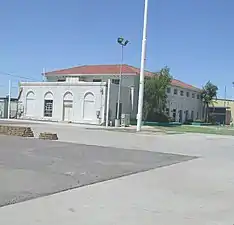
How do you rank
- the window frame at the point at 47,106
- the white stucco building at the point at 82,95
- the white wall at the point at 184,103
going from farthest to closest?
the white wall at the point at 184,103 < the window frame at the point at 47,106 < the white stucco building at the point at 82,95

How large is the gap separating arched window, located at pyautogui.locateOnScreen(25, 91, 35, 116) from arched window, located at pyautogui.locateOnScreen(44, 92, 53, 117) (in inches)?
91.9

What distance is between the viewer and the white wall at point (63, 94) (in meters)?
56.9

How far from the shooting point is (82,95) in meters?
58.7

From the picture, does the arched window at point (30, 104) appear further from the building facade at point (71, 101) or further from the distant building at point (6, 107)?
the distant building at point (6, 107)

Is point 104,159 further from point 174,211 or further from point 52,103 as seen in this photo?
point 52,103

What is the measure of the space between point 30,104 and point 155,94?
61.4 feet

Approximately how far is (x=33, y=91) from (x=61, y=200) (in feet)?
187

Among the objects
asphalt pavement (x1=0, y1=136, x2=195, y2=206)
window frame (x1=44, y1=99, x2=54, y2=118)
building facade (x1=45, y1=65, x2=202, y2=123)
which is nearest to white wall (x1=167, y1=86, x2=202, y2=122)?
building facade (x1=45, y1=65, x2=202, y2=123)

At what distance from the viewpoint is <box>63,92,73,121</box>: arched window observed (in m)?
59.7

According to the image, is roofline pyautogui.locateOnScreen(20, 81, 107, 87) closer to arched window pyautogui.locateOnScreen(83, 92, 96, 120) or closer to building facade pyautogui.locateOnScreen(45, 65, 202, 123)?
arched window pyautogui.locateOnScreen(83, 92, 96, 120)

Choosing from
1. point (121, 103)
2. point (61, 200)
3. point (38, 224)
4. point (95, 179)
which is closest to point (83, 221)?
point (38, 224)

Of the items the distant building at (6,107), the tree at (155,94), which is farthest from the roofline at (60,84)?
the tree at (155,94)

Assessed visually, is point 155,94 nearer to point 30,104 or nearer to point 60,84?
point 60,84

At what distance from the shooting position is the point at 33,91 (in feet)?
210
